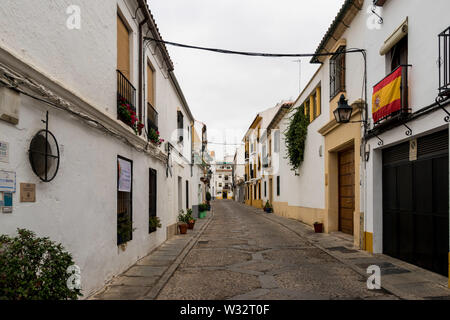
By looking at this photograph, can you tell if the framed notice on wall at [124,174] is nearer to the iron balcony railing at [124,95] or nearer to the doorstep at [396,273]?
the iron balcony railing at [124,95]

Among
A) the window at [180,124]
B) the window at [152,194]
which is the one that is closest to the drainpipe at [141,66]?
the window at [152,194]

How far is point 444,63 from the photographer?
5.66 metres

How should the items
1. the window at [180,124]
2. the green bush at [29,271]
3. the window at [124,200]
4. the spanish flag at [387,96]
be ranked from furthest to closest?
the window at [180,124] < the spanish flag at [387,96] < the window at [124,200] < the green bush at [29,271]

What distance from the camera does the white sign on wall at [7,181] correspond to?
3391 mm

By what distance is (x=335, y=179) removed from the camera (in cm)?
1273

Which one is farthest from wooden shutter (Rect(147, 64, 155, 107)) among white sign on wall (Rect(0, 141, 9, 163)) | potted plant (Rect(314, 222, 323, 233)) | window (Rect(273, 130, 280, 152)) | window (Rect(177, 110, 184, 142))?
window (Rect(273, 130, 280, 152))

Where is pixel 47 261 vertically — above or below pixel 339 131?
below

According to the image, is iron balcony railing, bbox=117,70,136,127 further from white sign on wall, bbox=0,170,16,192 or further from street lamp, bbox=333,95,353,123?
street lamp, bbox=333,95,353,123

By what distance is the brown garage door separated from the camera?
11.4 meters

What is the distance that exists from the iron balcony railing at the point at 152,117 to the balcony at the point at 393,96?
18.3 feet

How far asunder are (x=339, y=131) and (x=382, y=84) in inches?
138

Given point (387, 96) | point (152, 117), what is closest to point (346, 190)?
point (387, 96)
